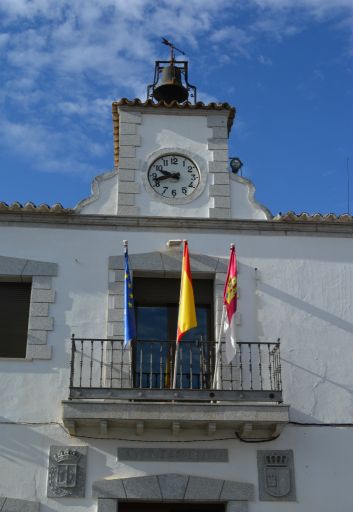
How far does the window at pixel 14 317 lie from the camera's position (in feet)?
36.1

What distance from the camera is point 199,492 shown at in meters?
10.2

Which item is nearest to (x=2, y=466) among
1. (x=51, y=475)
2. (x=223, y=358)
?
(x=51, y=475)

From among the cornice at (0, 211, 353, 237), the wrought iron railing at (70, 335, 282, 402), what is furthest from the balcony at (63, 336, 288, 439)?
the cornice at (0, 211, 353, 237)

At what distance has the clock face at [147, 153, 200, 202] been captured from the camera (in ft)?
39.3

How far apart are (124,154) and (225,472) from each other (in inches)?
186

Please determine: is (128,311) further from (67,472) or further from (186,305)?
(67,472)

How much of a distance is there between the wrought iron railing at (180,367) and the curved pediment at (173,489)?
109cm

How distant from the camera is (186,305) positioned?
34.7ft

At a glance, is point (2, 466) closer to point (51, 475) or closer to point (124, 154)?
point (51, 475)

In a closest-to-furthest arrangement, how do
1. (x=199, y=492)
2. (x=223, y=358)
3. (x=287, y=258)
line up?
1. (x=199, y=492)
2. (x=223, y=358)
3. (x=287, y=258)

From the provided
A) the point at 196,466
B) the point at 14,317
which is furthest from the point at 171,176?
the point at 196,466

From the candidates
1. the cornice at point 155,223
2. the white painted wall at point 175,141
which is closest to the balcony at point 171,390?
the cornice at point 155,223

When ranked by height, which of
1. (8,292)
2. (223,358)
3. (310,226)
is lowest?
(223,358)

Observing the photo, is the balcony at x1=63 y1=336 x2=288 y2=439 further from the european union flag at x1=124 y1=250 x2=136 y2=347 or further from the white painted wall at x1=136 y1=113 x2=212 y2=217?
the white painted wall at x1=136 y1=113 x2=212 y2=217
